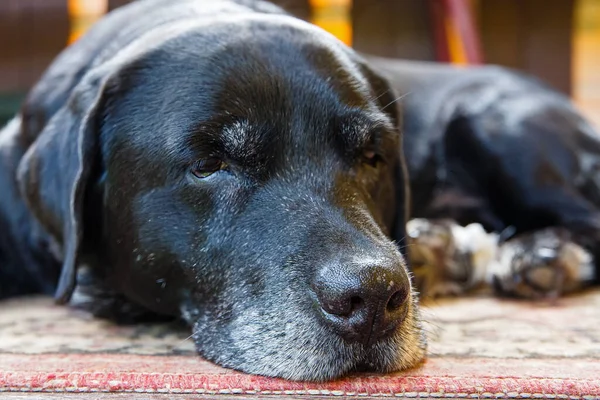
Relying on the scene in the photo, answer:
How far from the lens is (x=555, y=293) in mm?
2510

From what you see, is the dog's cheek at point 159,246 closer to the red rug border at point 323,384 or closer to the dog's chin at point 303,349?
the dog's chin at point 303,349

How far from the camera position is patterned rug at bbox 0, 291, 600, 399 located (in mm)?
1441

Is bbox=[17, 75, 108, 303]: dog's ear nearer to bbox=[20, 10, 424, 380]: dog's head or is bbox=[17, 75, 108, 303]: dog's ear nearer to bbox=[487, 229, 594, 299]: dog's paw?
bbox=[20, 10, 424, 380]: dog's head

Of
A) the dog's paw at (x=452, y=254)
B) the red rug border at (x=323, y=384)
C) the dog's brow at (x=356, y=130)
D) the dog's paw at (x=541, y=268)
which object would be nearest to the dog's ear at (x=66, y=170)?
the red rug border at (x=323, y=384)

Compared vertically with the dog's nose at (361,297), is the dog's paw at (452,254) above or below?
below

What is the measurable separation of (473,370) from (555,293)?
41.0 inches

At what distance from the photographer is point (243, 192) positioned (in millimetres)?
1776

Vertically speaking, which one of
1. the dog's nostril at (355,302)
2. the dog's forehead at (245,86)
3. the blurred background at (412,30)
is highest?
the dog's forehead at (245,86)

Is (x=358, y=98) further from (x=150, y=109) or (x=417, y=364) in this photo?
(x=417, y=364)

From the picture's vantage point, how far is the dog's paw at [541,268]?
251 centimetres

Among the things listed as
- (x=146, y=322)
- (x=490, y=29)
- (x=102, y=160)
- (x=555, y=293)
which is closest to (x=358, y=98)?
(x=102, y=160)

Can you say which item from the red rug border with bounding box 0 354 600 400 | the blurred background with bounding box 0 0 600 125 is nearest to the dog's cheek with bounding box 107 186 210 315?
the red rug border with bounding box 0 354 600 400

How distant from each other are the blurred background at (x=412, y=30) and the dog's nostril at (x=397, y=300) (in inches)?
118

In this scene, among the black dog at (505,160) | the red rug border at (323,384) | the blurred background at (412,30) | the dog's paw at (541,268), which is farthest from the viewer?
the blurred background at (412,30)
